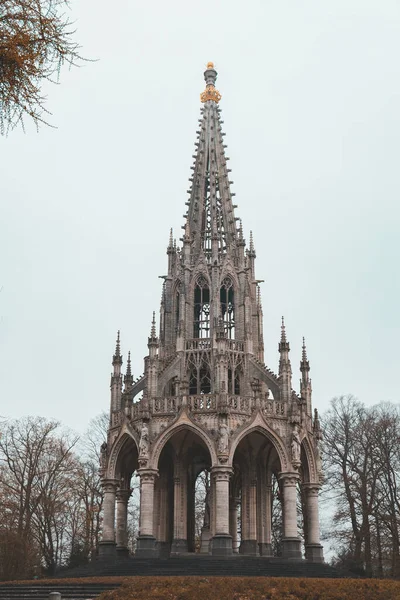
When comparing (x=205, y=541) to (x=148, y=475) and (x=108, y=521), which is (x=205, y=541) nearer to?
(x=108, y=521)

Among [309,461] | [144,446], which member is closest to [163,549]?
[144,446]

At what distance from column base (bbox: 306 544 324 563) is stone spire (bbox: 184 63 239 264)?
634 inches

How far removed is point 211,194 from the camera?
43531 mm

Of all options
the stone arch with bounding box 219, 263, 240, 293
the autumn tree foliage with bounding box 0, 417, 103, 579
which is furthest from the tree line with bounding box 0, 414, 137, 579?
the stone arch with bounding box 219, 263, 240, 293

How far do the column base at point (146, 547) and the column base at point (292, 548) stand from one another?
6122mm

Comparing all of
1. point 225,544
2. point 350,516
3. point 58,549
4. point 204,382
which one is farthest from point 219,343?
point 58,549

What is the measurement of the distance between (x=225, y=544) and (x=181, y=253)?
1710 cm

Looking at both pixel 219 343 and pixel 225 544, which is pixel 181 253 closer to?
pixel 219 343

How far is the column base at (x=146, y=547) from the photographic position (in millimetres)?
32438

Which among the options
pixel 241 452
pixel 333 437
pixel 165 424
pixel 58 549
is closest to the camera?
pixel 165 424

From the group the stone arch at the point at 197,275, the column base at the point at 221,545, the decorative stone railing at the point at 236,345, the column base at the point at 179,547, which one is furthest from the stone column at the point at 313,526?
the stone arch at the point at 197,275

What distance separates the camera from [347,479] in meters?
40.9

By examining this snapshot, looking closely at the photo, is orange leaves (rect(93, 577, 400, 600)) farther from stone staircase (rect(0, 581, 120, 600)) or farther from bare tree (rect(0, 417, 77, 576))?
bare tree (rect(0, 417, 77, 576))

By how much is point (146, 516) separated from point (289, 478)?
707 cm
